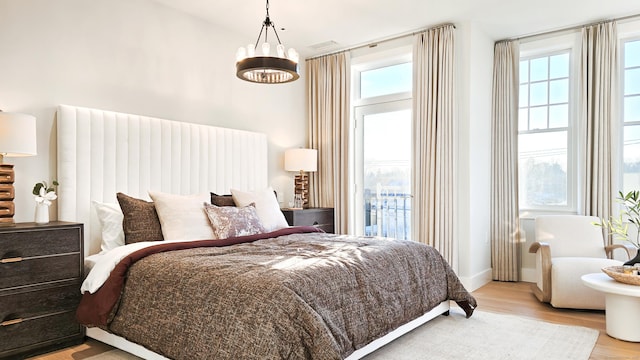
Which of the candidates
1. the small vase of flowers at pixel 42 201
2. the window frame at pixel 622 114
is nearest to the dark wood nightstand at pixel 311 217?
the small vase of flowers at pixel 42 201

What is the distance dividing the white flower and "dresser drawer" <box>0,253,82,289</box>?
1.33ft

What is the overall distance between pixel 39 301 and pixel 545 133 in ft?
16.3

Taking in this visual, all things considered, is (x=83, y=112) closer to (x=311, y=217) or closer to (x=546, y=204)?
(x=311, y=217)

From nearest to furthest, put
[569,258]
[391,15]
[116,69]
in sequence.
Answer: [116,69], [569,258], [391,15]

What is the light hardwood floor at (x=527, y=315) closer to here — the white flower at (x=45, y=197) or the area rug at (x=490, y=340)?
the area rug at (x=490, y=340)

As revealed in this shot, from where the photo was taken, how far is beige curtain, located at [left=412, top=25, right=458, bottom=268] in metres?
4.66

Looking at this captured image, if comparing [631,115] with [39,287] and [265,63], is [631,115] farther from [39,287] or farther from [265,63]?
[39,287]

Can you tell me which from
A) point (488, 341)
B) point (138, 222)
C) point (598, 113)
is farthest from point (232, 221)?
point (598, 113)

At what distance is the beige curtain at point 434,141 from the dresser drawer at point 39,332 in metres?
3.34

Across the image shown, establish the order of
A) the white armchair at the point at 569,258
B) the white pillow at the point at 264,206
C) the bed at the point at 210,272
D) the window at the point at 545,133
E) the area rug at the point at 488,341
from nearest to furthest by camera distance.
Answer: the bed at the point at 210,272
the area rug at the point at 488,341
the white armchair at the point at 569,258
the white pillow at the point at 264,206
the window at the point at 545,133

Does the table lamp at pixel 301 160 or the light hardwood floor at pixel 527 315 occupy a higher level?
the table lamp at pixel 301 160

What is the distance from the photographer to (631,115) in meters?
4.54

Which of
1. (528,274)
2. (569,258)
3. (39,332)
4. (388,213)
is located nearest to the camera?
(39,332)

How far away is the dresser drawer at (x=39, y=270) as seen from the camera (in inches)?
107
